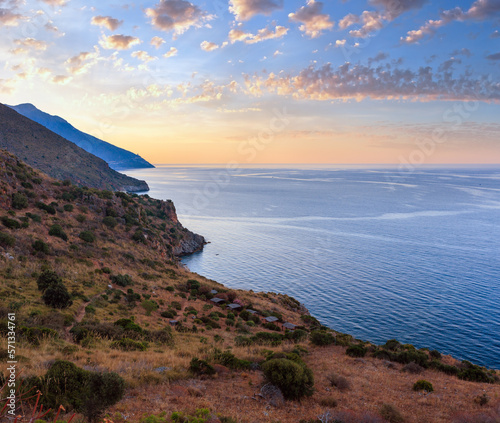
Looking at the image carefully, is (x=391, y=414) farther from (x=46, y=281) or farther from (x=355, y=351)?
(x=46, y=281)

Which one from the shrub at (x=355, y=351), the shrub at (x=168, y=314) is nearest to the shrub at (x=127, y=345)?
the shrub at (x=168, y=314)

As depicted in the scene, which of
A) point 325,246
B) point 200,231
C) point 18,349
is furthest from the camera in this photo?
point 200,231

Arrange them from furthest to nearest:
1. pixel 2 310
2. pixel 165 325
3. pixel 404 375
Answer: pixel 165 325 < pixel 404 375 < pixel 2 310

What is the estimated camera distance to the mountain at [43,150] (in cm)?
12125

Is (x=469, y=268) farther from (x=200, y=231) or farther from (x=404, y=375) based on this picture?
(x=200, y=231)

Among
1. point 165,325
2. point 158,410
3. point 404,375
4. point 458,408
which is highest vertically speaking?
point 158,410

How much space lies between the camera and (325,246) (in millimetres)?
85312

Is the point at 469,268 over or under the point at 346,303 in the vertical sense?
over

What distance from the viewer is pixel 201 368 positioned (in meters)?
15.8

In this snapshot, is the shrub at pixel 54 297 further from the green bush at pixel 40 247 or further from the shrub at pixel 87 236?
the shrub at pixel 87 236

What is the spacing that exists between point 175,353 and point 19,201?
4144cm

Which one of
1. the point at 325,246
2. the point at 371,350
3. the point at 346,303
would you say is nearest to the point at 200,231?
the point at 325,246

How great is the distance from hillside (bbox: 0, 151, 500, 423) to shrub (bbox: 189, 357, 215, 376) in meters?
0.06

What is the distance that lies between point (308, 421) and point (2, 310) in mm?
19967
